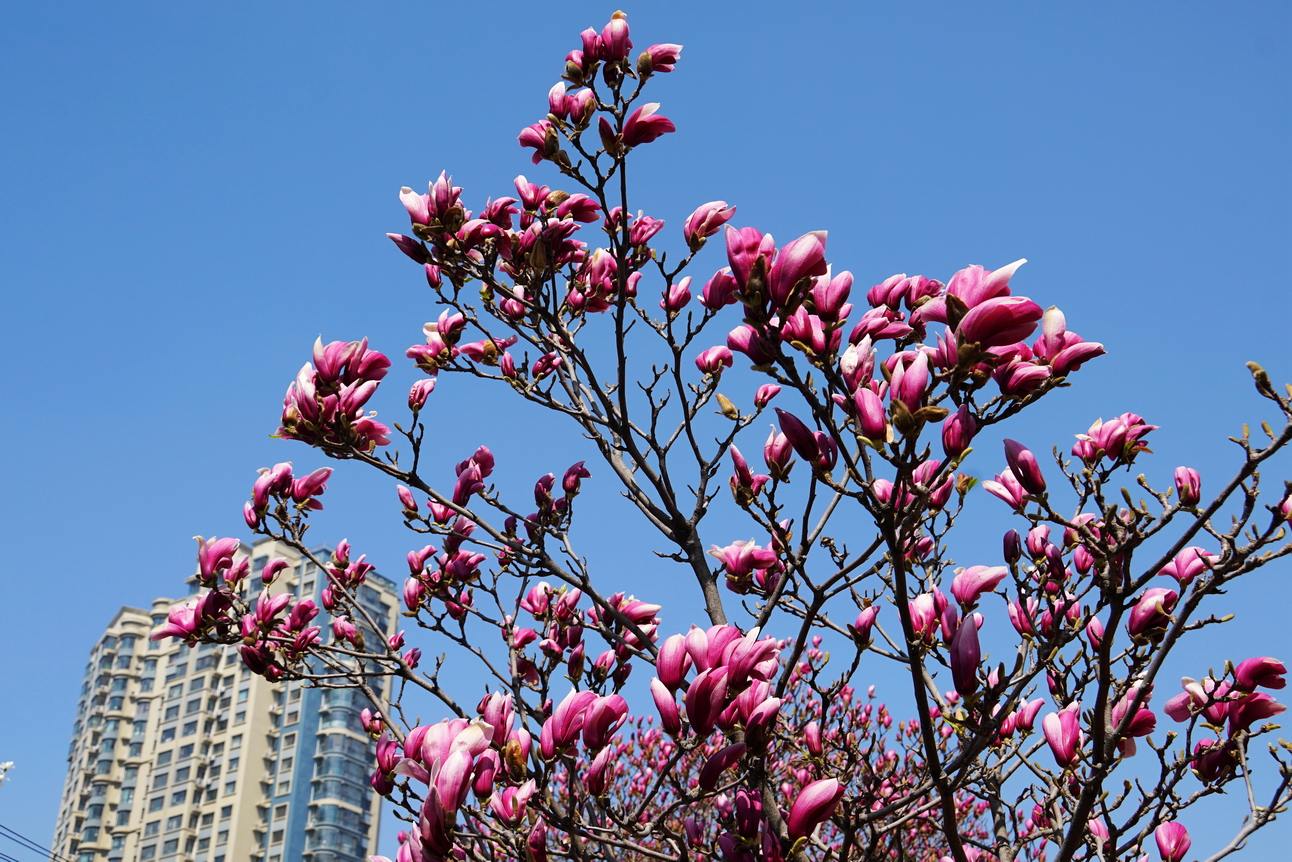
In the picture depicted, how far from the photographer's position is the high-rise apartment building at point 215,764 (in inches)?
1896

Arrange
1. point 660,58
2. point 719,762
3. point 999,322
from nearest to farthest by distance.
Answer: point 999,322 → point 719,762 → point 660,58

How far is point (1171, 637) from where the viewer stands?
2.28 meters

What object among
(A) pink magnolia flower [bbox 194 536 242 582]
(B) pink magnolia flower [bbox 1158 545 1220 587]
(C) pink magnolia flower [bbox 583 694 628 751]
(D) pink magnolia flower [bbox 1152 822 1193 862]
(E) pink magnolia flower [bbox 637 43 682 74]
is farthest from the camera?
(A) pink magnolia flower [bbox 194 536 242 582]

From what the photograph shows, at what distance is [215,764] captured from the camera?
50844 millimetres

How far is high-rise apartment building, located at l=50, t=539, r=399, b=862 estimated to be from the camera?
4816 centimetres

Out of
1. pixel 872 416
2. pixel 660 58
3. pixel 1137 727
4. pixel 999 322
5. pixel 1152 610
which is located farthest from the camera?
pixel 660 58

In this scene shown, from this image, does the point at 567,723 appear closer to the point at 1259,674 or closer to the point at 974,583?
the point at 974,583

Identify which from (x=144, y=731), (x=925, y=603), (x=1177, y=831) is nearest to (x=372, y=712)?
(x=925, y=603)

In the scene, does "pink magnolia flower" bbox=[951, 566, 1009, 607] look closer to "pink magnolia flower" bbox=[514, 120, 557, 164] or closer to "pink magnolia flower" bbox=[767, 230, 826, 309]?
"pink magnolia flower" bbox=[767, 230, 826, 309]

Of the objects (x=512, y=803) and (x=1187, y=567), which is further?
(x=1187, y=567)

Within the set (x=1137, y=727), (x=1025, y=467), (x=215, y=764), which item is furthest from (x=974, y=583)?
(x=215, y=764)

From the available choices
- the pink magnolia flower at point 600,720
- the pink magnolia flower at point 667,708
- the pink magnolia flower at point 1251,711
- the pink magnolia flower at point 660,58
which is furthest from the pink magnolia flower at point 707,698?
the pink magnolia flower at point 660,58

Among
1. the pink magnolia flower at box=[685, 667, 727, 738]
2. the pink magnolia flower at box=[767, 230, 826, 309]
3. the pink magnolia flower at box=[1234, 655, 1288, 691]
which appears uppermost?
the pink magnolia flower at box=[767, 230, 826, 309]

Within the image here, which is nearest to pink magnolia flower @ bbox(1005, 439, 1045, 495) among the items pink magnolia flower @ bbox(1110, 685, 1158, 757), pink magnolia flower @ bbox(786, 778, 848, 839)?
pink magnolia flower @ bbox(1110, 685, 1158, 757)
